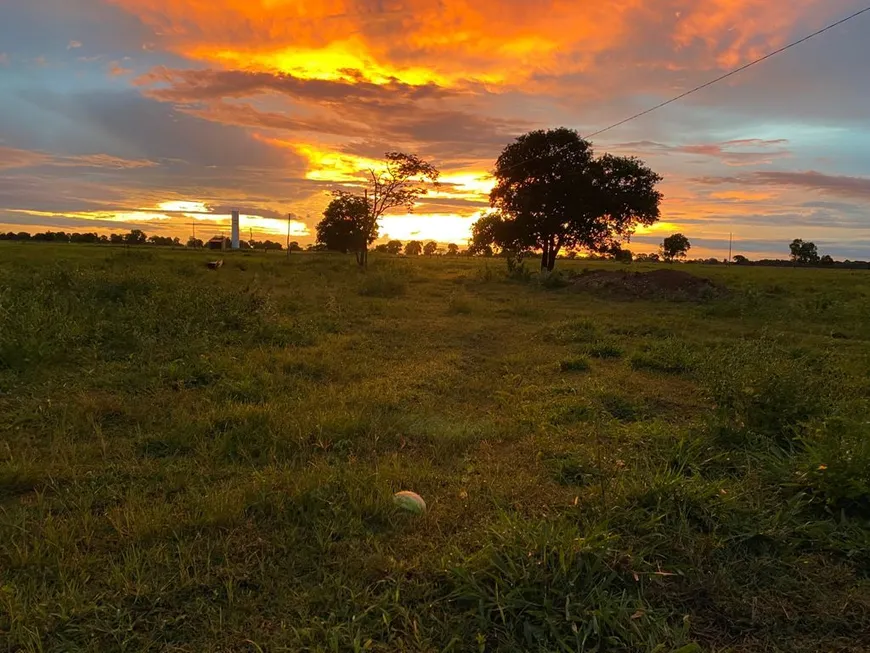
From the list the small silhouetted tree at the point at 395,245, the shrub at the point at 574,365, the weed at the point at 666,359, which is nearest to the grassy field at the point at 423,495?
the shrub at the point at 574,365

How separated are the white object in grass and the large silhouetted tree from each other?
88.9ft

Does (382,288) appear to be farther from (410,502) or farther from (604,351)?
(410,502)

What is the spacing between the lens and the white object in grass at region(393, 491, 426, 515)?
3.31 meters

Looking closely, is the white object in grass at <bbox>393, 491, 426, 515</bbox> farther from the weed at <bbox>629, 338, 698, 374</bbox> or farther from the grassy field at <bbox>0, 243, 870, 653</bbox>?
the weed at <bbox>629, 338, 698, 374</bbox>

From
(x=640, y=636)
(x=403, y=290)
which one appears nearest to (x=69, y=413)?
(x=640, y=636)

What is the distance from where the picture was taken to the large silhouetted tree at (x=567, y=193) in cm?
2859

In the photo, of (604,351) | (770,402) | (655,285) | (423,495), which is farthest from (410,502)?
(655,285)

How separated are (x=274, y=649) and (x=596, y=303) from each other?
1710cm

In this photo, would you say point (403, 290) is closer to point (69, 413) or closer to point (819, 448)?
point (69, 413)

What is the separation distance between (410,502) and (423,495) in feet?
0.84

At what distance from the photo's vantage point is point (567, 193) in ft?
93.7

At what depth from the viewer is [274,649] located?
221cm

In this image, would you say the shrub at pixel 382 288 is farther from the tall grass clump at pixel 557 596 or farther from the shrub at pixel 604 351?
the tall grass clump at pixel 557 596

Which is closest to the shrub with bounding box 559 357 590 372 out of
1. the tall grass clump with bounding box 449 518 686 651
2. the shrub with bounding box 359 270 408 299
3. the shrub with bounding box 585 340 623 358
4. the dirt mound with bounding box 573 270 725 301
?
the shrub with bounding box 585 340 623 358
